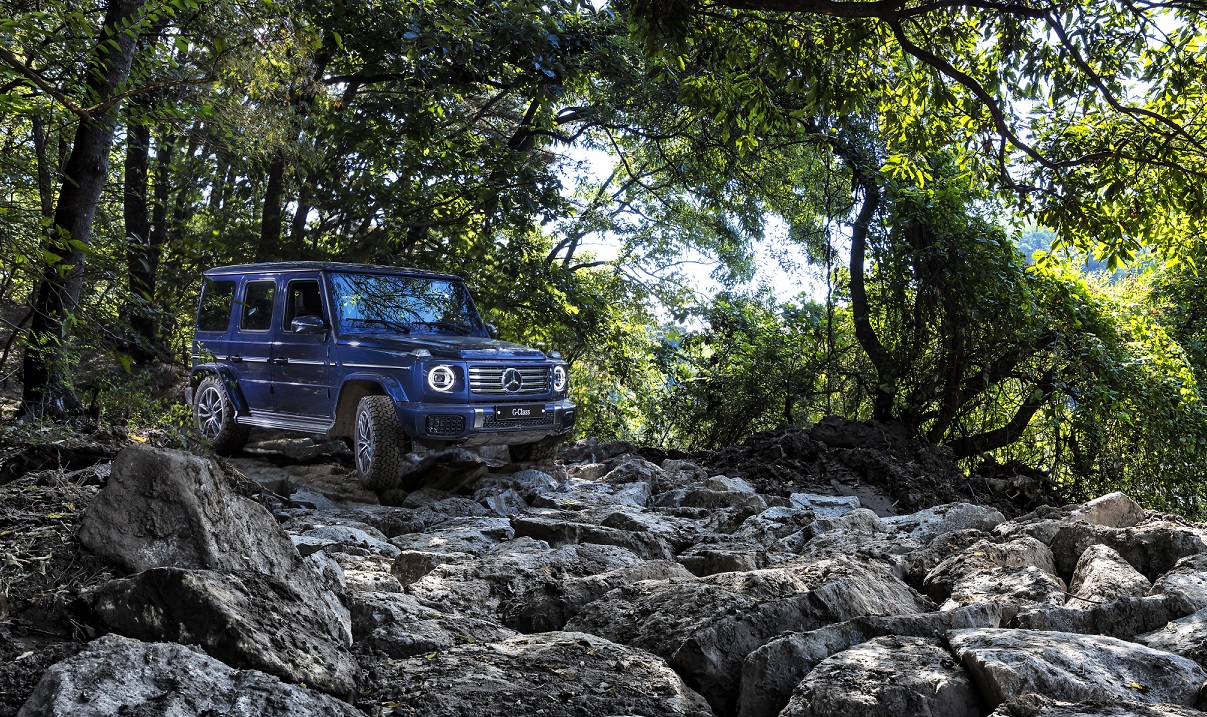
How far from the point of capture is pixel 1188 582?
403 centimetres

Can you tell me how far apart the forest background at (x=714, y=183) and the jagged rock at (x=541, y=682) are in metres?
2.50

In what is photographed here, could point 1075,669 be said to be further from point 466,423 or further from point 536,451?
point 536,451

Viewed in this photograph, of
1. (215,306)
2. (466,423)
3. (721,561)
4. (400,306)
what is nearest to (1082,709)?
(721,561)

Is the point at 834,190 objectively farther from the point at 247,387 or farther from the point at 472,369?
the point at 247,387

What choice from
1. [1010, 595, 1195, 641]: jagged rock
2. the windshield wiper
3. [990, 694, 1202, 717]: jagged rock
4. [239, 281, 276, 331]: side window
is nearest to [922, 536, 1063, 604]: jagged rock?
[1010, 595, 1195, 641]: jagged rock

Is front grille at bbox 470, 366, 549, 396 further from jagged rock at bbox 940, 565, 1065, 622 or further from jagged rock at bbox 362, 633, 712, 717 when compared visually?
jagged rock at bbox 362, 633, 712, 717

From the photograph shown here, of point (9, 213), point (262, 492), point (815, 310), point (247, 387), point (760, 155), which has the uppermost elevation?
point (760, 155)

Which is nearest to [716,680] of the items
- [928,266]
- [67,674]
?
[67,674]

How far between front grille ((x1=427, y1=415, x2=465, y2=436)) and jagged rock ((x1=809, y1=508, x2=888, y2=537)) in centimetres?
299

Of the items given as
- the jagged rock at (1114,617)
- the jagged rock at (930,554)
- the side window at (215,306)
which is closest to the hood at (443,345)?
the side window at (215,306)

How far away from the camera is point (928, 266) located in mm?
10977

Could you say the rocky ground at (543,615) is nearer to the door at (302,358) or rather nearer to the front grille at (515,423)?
the front grille at (515,423)

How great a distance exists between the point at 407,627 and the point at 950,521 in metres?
4.50

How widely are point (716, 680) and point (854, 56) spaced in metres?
5.63
